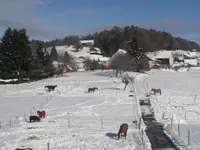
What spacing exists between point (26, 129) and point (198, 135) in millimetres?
13947

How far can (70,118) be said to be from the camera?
34312 mm

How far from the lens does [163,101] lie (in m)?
45.3

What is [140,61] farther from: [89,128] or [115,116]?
[89,128]

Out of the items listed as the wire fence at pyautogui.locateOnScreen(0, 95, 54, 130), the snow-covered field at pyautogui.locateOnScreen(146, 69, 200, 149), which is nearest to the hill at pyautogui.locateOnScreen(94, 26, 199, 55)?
the snow-covered field at pyautogui.locateOnScreen(146, 69, 200, 149)

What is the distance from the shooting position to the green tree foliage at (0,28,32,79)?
75375 millimetres

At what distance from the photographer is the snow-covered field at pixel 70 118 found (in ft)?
78.6

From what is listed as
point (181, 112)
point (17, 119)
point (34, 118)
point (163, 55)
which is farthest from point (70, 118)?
point (163, 55)

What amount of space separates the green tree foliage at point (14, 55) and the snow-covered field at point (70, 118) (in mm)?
14446

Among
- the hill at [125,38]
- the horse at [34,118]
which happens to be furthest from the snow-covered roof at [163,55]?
the horse at [34,118]

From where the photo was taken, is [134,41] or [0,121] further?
[134,41]

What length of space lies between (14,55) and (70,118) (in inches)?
1782

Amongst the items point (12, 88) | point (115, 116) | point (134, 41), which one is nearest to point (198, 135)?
point (115, 116)

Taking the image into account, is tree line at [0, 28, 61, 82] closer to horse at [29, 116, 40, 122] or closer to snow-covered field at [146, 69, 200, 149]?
snow-covered field at [146, 69, 200, 149]

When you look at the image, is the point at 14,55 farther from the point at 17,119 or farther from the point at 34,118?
the point at 34,118
